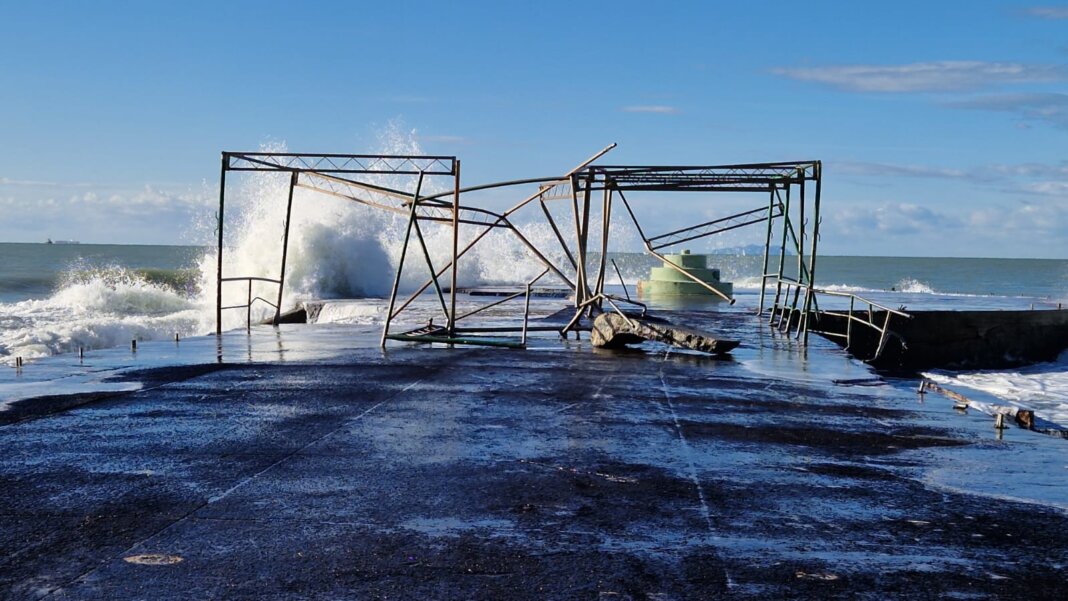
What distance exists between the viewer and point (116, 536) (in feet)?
18.4

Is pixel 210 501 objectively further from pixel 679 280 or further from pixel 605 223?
pixel 679 280

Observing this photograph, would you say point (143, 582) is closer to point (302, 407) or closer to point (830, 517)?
point (830, 517)

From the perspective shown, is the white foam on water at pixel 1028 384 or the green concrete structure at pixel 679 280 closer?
the white foam on water at pixel 1028 384

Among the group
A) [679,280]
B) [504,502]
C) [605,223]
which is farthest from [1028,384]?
[679,280]

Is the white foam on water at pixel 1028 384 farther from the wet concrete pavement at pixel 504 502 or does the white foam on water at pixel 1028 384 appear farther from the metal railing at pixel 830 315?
the wet concrete pavement at pixel 504 502

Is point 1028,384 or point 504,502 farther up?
point 504,502

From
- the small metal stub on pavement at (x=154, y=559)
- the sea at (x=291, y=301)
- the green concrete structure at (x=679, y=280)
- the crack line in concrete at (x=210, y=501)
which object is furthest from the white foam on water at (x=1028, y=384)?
the green concrete structure at (x=679, y=280)

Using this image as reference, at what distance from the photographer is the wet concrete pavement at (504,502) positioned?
16.3ft

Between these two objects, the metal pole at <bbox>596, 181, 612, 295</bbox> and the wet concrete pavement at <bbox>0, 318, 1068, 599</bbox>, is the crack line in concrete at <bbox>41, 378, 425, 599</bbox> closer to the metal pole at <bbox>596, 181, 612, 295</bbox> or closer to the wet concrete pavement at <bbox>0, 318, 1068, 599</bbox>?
the wet concrete pavement at <bbox>0, 318, 1068, 599</bbox>

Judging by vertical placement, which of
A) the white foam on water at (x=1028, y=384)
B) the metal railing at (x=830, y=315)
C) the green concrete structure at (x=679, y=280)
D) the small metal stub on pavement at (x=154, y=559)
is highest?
the green concrete structure at (x=679, y=280)

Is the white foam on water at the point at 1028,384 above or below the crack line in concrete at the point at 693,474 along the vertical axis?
below

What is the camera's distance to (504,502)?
6.45 m

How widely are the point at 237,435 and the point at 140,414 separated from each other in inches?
64.2

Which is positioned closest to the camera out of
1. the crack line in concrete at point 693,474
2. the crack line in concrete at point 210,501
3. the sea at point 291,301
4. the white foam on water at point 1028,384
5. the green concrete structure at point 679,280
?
the crack line in concrete at point 210,501
